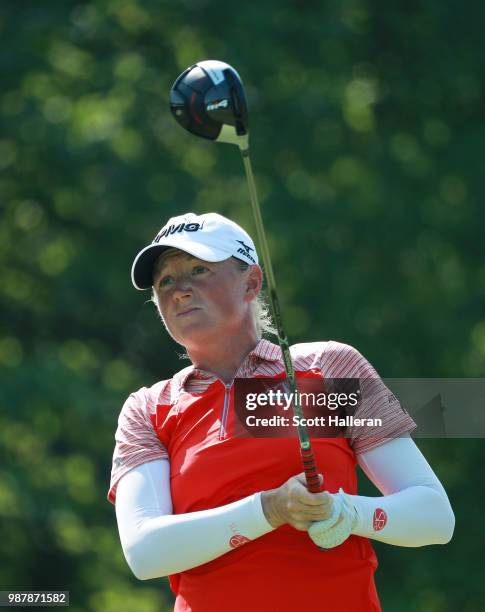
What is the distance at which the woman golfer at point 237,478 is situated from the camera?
3045 mm

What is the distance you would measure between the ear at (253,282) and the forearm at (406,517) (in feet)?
2.26

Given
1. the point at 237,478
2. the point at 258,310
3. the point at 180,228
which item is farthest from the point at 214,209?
the point at 237,478

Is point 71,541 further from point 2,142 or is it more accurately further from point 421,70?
point 421,70

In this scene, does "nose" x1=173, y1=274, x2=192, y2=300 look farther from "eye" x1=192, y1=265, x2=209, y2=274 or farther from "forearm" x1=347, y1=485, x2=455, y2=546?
"forearm" x1=347, y1=485, x2=455, y2=546

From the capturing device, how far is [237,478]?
124 inches

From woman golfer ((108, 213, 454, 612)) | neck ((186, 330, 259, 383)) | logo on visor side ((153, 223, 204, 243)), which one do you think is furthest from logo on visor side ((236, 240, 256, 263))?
neck ((186, 330, 259, 383))

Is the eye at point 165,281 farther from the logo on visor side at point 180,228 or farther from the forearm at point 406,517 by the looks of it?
the forearm at point 406,517

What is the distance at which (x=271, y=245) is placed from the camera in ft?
35.2

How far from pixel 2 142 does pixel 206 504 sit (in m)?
8.91

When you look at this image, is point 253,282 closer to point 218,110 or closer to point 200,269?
point 200,269

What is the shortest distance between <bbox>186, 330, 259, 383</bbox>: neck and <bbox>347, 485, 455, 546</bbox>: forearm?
519 millimetres

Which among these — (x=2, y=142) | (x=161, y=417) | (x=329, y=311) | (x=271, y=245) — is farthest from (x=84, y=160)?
(x=161, y=417)

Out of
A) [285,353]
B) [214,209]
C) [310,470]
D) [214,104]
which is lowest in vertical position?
[310,470]

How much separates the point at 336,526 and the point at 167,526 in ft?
1.33
